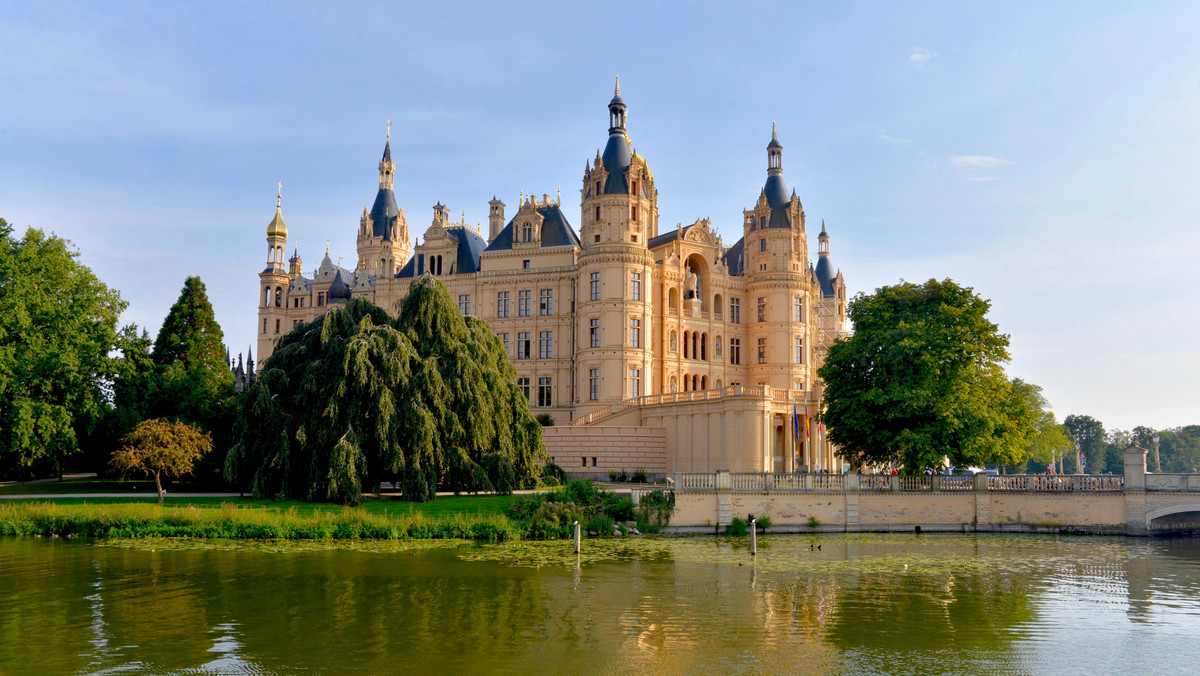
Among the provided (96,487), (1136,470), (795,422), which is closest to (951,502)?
(1136,470)

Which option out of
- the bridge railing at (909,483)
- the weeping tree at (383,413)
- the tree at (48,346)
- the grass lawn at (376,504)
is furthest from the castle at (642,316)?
the tree at (48,346)

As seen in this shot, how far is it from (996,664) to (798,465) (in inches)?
1535

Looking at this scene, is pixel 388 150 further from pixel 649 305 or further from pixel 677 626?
pixel 677 626

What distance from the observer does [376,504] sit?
34875mm

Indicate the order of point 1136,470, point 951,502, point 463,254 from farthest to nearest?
point 463,254, point 951,502, point 1136,470

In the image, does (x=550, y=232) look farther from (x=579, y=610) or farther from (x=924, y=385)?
(x=579, y=610)

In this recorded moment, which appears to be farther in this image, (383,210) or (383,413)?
(383,210)

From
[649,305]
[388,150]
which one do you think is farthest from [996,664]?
[388,150]

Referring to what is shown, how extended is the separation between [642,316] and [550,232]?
11.6 m

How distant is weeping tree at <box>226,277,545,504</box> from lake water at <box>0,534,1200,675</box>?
22.6ft

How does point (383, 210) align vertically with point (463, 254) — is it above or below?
above

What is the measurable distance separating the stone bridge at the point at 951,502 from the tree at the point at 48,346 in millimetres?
29051

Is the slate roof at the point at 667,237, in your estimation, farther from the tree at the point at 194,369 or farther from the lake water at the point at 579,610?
the lake water at the point at 579,610

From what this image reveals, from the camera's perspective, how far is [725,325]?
219 feet
